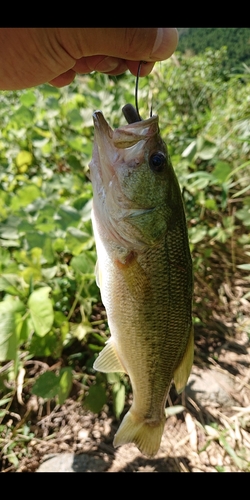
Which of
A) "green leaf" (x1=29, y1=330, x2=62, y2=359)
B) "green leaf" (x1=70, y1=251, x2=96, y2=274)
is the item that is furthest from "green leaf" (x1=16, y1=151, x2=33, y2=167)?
"green leaf" (x1=29, y1=330, x2=62, y2=359)

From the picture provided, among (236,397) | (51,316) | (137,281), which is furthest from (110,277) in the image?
(236,397)

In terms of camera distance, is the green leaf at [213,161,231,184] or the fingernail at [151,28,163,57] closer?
the fingernail at [151,28,163,57]

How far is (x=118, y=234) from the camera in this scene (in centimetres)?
93

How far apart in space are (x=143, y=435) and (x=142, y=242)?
0.62 meters

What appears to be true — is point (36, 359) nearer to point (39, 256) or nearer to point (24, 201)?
point (39, 256)

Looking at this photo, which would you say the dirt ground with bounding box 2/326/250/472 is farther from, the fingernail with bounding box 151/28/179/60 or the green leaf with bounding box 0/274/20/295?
the fingernail with bounding box 151/28/179/60

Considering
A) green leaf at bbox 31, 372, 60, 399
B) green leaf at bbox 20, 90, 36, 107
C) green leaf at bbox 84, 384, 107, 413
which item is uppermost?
green leaf at bbox 20, 90, 36, 107

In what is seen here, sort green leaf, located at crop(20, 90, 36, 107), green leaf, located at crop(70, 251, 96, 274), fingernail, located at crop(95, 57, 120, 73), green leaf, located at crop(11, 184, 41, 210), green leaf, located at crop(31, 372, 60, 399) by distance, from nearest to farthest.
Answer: fingernail, located at crop(95, 57, 120, 73)
green leaf, located at crop(31, 372, 60, 399)
green leaf, located at crop(70, 251, 96, 274)
green leaf, located at crop(11, 184, 41, 210)
green leaf, located at crop(20, 90, 36, 107)

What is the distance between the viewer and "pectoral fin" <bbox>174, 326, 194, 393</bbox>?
996 millimetres

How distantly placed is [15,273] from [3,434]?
80 centimetres

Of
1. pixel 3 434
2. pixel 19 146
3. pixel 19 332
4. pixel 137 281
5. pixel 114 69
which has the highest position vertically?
pixel 19 146

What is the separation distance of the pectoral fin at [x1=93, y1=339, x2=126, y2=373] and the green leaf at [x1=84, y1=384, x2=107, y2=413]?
0.63 m

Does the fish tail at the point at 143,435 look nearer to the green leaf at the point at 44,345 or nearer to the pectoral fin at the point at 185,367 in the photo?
the pectoral fin at the point at 185,367

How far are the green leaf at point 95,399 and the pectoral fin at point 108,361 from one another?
2.08 feet
